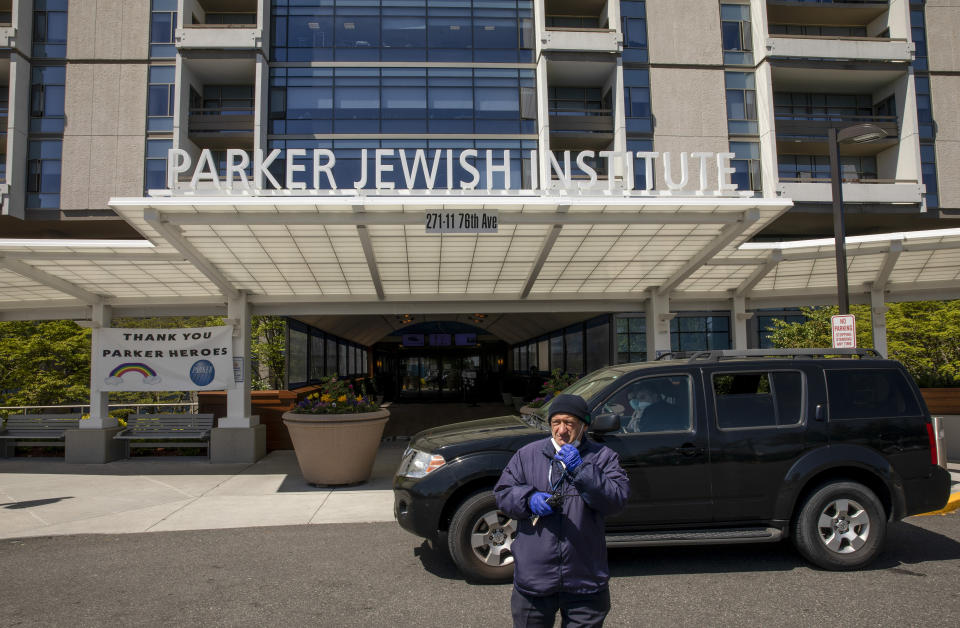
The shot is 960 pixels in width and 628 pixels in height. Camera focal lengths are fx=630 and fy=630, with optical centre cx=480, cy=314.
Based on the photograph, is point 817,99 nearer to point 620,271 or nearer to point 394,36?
point 394,36

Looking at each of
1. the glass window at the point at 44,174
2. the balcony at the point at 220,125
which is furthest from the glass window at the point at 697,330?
the glass window at the point at 44,174

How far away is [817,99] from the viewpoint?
30281 millimetres

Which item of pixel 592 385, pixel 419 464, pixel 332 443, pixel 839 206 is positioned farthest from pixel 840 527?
pixel 332 443

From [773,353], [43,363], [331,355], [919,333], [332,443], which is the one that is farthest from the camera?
[331,355]

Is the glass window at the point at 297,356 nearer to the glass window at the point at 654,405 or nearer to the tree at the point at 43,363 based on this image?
the tree at the point at 43,363

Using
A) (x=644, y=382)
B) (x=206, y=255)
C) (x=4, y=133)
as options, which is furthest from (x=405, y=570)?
(x=4, y=133)

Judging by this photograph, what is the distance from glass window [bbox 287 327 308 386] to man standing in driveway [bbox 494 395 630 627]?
13.1 metres

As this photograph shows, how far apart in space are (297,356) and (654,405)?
40.5 feet

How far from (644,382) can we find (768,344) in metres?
21.4

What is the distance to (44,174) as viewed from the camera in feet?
89.1

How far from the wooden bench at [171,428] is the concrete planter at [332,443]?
12.4 ft

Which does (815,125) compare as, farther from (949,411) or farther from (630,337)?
(949,411)

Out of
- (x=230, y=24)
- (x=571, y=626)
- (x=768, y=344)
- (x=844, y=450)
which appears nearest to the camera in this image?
(x=571, y=626)

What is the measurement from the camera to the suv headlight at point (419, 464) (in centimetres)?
542
